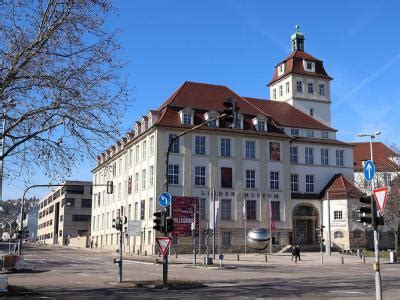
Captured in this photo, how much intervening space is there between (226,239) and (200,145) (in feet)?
40.5

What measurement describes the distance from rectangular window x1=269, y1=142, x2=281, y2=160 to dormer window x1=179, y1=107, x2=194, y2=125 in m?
11.9

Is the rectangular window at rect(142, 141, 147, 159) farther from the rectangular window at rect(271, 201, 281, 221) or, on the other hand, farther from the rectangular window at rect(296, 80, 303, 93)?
the rectangular window at rect(296, 80, 303, 93)

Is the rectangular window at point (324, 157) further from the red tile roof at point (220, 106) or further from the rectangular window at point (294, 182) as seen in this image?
the rectangular window at point (294, 182)

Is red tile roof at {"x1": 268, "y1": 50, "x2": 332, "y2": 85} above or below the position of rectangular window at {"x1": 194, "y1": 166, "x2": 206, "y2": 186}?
above

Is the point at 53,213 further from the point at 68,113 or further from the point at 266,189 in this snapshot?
the point at 68,113

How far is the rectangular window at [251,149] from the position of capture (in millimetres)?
70188

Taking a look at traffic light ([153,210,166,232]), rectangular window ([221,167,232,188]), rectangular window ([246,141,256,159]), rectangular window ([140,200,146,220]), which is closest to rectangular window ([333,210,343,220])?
rectangular window ([246,141,256,159])

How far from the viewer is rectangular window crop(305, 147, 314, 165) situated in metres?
74.8

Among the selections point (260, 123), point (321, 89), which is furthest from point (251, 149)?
point (321, 89)

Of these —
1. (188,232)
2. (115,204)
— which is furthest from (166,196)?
(115,204)

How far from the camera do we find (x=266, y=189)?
229 ft

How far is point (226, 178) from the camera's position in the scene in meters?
68.1

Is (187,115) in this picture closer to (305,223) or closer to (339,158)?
(305,223)

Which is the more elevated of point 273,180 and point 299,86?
point 299,86
